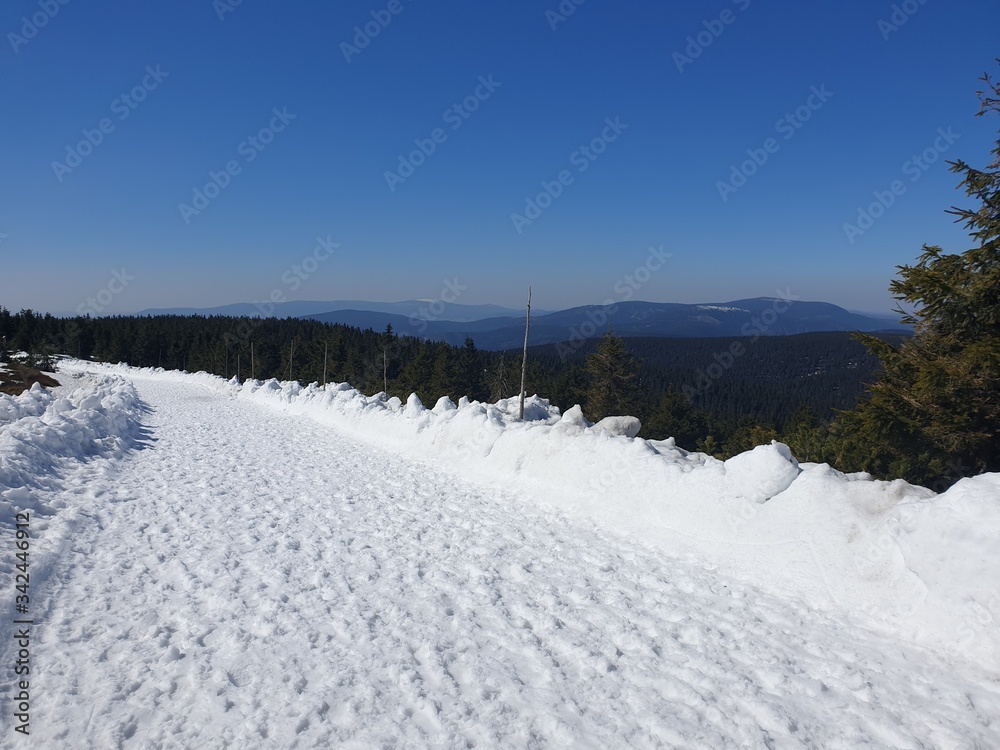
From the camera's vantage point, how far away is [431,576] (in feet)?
19.3

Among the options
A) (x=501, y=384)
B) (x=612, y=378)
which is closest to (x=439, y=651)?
(x=612, y=378)

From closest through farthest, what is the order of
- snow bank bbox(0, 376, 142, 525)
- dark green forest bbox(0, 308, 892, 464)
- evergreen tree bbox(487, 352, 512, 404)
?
1. snow bank bbox(0, 376, 142, 525)
2. dark green forest bbox(0, 308, 892, 464)
3. evergreen tree bbox(487, 352, 512, 404)

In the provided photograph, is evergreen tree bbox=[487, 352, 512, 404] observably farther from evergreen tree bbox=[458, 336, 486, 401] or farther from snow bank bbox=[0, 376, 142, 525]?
snow bank bbox=[0, 376, 142, 525]

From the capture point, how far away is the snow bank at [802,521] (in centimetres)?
454

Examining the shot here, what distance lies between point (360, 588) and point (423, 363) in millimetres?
50305

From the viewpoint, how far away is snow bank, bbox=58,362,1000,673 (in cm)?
454

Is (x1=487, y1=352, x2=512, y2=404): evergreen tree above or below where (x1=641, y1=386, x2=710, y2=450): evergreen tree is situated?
above

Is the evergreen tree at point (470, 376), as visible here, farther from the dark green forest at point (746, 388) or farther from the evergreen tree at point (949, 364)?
the evergreen tree at point (949, 364)

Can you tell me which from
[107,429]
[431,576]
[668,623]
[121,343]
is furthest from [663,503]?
[121,343]

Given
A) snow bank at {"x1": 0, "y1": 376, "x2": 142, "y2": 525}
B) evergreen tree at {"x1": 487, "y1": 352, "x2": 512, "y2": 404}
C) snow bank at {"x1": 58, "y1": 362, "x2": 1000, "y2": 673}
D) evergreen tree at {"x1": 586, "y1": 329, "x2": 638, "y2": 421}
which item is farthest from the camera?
evergreen tree at {"x1": 487, "y1": 352, "x2": 512, "y2": 404}

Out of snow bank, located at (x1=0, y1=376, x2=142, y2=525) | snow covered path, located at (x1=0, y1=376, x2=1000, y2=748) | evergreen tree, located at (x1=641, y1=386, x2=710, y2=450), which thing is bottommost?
evergreen tree, located at (x1=641, y1=386, x2=710, y2=450)

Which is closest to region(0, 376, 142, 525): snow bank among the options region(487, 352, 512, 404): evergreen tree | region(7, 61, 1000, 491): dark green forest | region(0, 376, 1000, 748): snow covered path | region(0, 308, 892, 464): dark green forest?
region(0, 376, 1000, 748): snow covered path

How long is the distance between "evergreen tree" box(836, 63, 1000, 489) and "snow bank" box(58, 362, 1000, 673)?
261 centimetres

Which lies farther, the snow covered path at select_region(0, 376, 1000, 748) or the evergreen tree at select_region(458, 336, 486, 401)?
the evergreen tree at select_region(458, 336, 486, 401)
